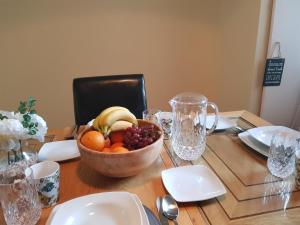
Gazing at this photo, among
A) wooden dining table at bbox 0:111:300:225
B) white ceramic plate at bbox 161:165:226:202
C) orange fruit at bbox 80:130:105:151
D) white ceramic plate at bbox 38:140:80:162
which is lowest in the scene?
wooden dining table at bbox 0:111:300:225

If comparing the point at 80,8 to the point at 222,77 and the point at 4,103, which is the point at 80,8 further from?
the point at 222,77

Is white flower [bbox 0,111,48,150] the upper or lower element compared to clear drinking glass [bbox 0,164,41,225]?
upper

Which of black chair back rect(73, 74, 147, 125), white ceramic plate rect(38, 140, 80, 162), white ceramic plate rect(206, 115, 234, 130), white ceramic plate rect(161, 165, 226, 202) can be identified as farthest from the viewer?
black chair back rect(73, 74, 147, 125)

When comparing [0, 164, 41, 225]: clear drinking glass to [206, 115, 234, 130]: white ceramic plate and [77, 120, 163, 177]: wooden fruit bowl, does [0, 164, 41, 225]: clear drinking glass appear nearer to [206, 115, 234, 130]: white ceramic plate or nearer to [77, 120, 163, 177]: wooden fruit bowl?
[77, 120, 163, 177]: wooden fruit bowl

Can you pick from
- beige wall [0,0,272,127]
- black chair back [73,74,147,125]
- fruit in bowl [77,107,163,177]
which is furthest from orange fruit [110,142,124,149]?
beige wall [0,0,272,127]

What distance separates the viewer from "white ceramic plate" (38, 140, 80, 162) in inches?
37.1

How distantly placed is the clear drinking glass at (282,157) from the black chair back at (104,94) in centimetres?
82

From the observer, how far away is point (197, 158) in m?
0.94

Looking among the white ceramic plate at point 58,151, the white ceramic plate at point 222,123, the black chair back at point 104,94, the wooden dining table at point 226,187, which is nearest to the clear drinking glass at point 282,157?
the wooden dining table at point 226,187

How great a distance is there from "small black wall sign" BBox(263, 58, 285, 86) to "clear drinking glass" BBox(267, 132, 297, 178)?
1307mm

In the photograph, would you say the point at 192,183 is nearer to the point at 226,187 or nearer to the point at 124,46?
the point at 226,187

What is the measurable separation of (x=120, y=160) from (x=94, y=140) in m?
0.11

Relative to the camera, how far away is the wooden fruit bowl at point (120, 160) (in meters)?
0.75

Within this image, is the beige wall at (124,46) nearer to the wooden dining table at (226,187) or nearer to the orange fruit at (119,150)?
the wooden dining table at (226,187)
